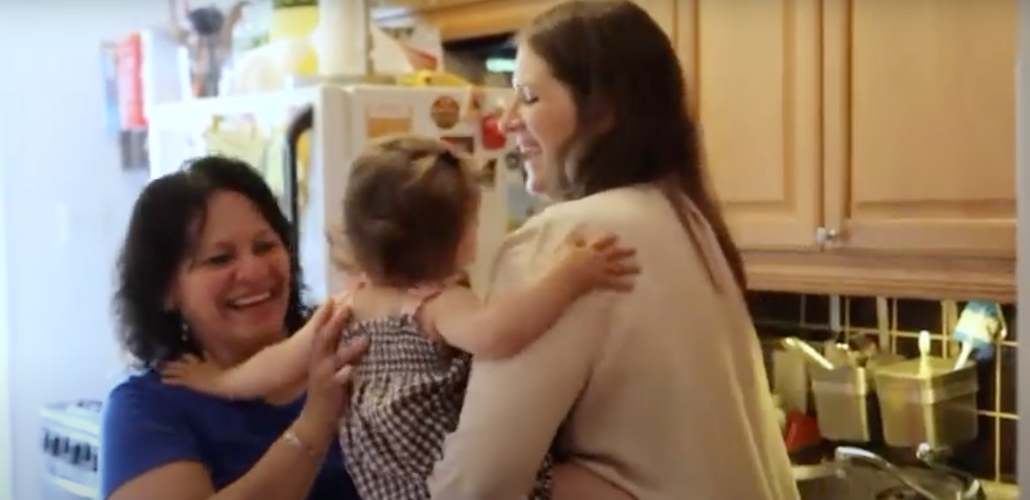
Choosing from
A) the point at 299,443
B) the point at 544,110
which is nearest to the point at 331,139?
the point at 299,443

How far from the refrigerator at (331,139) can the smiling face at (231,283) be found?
57cm

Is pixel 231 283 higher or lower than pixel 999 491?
higher

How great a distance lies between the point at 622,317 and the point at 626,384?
60mm

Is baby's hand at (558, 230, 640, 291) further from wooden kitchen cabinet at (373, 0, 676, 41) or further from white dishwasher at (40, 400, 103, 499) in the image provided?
white dishwasher at (40, 400, 103, 499)

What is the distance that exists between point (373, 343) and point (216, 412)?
0.75ft

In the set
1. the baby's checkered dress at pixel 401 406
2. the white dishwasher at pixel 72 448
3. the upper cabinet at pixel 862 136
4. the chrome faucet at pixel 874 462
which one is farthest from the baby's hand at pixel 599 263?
the white dishwasher at pixel 72 448

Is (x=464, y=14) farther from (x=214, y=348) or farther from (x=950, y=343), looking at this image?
(x=214, y=348)

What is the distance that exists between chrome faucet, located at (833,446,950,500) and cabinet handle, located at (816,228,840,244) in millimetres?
458

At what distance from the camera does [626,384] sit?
1146mm

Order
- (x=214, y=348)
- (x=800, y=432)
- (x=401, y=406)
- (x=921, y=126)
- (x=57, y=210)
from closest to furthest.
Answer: (x=401, y=406), (x=214, y=348), (x=921, y=126), (x=800, y=432), (x=57, y=210)

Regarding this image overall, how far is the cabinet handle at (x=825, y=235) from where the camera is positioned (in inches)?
85.7

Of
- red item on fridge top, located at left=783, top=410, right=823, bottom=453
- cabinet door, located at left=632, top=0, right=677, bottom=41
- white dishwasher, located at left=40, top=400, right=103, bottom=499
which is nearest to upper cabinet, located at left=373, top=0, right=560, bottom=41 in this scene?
cabinet door, located at left=632, top=0, right=677, bottom=41

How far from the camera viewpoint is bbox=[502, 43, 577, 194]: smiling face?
1201 mm

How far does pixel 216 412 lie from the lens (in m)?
1.44
